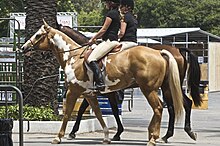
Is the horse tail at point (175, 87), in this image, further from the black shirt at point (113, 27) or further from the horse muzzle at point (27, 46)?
the horse muzzle at point (27, 46)

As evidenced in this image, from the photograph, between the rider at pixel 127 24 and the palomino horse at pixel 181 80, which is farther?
the palomino horse at pixel 181 80

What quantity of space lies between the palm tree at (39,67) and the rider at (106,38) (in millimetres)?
3197

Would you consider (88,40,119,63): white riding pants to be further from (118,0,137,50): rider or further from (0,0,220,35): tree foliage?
(0,0,220,35): tree foliage

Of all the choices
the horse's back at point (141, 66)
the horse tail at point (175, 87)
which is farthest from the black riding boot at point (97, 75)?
the horse tail at point (175, 87)

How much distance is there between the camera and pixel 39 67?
16.9 m

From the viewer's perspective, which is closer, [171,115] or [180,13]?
[171,115]

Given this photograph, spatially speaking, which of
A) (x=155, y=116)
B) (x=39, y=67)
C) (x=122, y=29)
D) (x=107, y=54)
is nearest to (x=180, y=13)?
(x=39, y=67)

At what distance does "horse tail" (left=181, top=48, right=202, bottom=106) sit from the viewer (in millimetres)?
14602

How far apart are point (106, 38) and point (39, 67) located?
11.3 ft

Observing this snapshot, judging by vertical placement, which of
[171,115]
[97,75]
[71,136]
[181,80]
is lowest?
[71,136]

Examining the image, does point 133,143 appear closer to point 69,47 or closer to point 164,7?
point 69,47

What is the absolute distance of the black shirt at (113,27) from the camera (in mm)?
13770

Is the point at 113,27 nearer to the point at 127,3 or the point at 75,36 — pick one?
the point at 127,3

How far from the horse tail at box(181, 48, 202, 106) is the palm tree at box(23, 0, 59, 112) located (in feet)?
12.5
